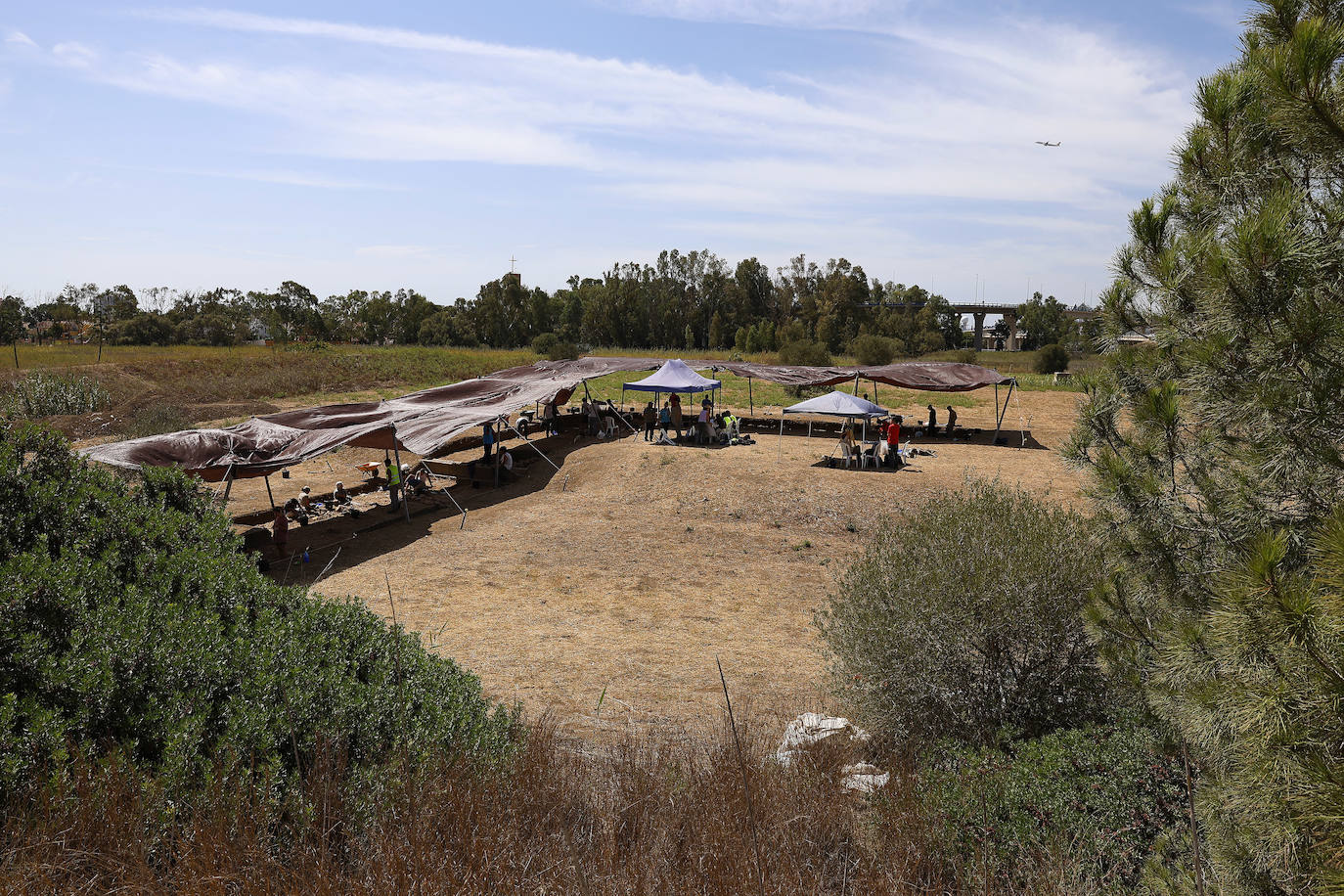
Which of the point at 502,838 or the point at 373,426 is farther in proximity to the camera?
the point at 373,426

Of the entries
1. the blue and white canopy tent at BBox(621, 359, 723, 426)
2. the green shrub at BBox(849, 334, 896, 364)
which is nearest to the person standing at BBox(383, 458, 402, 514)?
the blue and white canopy tent at BBox(621, 359, 723, 426)

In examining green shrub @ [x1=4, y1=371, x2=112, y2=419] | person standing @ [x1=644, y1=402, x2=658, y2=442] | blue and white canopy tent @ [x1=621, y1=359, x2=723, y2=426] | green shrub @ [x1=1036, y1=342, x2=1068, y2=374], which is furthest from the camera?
green shrub @ [x1=1036, y1=342, x2=1068, y2=374]

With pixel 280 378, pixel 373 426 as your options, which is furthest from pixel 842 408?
pixel 280 378

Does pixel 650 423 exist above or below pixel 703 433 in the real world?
above

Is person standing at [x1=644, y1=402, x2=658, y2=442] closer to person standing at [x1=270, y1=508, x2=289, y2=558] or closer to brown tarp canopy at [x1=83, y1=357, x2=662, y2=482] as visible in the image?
brown tarp canopy at [x1=83, y1=357, x2=662, y2=482]

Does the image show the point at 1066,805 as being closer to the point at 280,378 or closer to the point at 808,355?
the point at 280,378

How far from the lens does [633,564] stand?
12852 millimetres

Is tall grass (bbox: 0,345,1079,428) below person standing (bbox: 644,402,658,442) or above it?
above

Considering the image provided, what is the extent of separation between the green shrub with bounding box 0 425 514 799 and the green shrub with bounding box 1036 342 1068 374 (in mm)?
51590

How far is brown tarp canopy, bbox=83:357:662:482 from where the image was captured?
43.3 ft

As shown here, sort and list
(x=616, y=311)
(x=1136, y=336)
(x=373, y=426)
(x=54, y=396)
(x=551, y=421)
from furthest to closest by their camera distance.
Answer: (x=616, y=311), (x=54, y=396), (x=551, y=421), (x=373, y=426), (x=1136, y=336)

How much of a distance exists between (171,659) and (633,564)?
9163 mm

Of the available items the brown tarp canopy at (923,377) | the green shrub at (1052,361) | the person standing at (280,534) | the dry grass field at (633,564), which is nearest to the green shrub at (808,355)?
the green shrub at (1052,361)

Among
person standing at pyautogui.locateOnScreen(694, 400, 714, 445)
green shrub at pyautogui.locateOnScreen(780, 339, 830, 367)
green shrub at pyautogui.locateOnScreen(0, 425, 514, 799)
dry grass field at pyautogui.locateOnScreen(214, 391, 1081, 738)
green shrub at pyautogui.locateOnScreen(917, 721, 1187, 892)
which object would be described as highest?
green shrub at pyautogui.locateOnScreen(780, 339, 830, 367)
